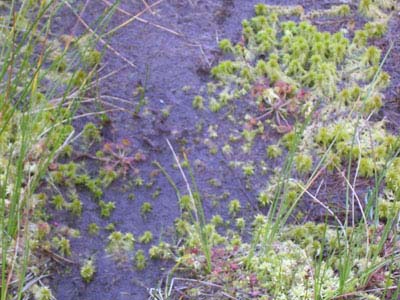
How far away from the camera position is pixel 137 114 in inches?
117

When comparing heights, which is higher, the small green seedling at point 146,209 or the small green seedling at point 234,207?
the small green seedling at point 234,207

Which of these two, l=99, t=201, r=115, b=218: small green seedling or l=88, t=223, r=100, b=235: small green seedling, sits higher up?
l=99, t=201, r=115, b=218: small green seedling

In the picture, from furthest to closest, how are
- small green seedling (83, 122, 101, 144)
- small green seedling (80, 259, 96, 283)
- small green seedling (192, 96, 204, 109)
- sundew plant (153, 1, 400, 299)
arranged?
small green seedling (192, 96, 204, 109) < small green seedling (83, 122, 101, 144) < small green seedling (80, 259, 96, 283) < sundew plant (153, 1, 400, 299)

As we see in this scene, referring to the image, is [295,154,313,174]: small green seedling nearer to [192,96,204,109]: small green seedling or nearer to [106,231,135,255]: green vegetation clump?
[192,96,204,109]: small green seedling

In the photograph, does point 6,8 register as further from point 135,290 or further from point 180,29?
point 135,290

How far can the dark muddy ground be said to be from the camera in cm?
238

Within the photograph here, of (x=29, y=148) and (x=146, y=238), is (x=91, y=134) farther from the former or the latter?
(x=146, y=238)

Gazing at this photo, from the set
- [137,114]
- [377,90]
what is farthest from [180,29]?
[377,90]

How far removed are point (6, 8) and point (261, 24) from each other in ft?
4.81

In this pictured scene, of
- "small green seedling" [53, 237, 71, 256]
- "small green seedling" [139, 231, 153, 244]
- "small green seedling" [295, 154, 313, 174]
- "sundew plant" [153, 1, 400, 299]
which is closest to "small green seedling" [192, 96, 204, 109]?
"sundew plant" [153, 1, 400, 299]

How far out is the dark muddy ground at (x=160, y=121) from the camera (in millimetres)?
2375

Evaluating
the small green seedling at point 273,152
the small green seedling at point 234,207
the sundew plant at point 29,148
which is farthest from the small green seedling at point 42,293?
the small green seedling at point 273,152

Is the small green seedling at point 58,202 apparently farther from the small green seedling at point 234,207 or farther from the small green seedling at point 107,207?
the small green seedling at point 234,207

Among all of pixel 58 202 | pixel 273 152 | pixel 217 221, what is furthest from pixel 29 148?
pixel 273 152
